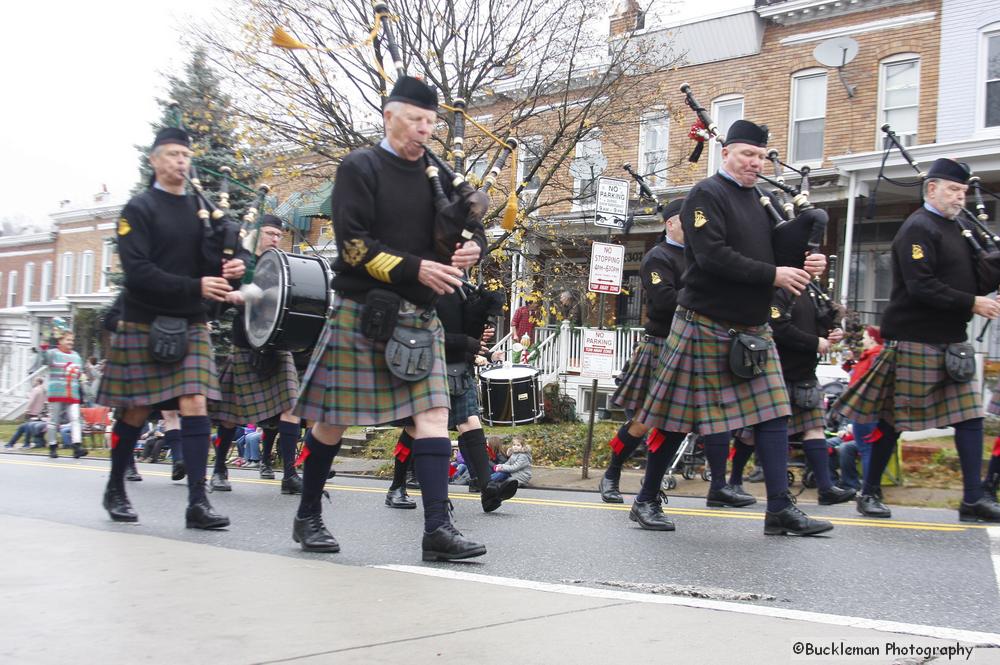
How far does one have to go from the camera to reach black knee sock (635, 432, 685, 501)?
5812 millimetres

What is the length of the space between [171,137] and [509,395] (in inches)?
426

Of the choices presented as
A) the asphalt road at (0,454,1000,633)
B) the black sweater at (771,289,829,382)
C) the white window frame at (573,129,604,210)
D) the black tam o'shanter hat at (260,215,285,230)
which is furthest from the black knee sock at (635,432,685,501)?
the white window frame at (573,129,604,210)

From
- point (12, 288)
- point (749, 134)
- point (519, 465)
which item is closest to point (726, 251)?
point (749, 134)

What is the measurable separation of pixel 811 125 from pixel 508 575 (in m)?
17.3

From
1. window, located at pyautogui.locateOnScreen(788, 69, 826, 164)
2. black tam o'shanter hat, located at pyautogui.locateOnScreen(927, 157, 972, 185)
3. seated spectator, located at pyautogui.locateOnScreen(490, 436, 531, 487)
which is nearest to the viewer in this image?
black tam o'shanter hat, located at pyautogui.locateOnScreen(927, 157, 972, 185)

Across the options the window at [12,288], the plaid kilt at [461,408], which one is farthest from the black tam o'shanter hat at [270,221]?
the window at [12,288]

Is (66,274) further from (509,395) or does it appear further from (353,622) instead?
(353,622)

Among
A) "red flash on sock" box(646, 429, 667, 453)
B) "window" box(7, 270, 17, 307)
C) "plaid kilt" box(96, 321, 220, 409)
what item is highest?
"window" box(7, 270, 17, 307)

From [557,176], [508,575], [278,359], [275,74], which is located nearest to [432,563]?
[508,575]

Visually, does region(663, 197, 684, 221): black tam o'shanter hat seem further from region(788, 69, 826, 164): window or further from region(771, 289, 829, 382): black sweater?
region(788, 69, 826, 164): window

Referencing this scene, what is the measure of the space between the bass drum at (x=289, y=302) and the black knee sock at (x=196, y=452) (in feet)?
6.20

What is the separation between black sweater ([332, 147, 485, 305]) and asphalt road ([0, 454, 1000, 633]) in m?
1.21

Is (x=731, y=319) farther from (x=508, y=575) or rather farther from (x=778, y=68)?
(x=778, y=68)

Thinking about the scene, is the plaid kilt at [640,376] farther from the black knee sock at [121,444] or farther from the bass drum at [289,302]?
the black knee sock at [121,444]
